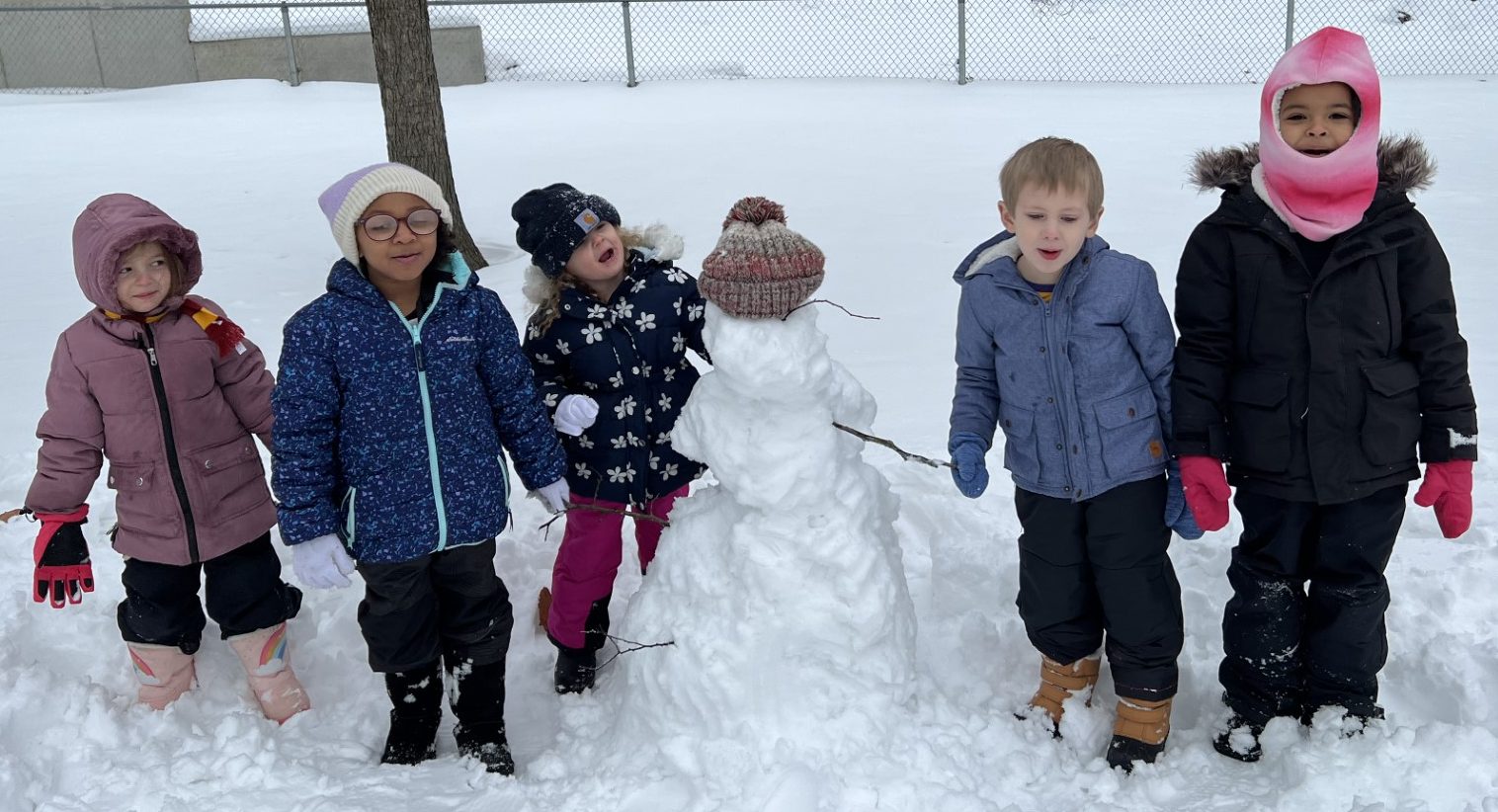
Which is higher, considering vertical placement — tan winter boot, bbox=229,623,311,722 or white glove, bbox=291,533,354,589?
white glove, bbox=291,533,354,589

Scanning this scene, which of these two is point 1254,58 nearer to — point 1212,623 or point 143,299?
point 1212,623

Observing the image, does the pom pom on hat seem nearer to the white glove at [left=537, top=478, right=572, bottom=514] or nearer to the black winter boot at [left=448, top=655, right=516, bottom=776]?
the white glove at [left=537, top=478, right=572, bottom=514]

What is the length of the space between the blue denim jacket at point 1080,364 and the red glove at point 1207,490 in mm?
112

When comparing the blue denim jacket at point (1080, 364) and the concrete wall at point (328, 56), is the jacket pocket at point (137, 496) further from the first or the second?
the concrete wall at point (328, 56)

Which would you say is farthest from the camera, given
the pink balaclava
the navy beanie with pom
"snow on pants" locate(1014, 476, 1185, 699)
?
the navy beanie with pom

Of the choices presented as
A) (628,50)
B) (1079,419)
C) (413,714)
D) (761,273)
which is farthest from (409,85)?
(628,50)

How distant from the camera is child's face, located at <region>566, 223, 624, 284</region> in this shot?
124 inches

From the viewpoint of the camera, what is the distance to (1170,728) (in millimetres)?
3176

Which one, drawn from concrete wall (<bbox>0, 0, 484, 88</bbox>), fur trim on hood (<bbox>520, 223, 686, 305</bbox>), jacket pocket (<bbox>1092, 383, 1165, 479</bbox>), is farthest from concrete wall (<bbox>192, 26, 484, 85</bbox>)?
jacket pocket (<bbox>1092, 383, 1165, 479</bbox>)

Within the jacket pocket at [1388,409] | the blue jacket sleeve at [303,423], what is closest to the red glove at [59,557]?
the blue jacket sleeve at [303,423]

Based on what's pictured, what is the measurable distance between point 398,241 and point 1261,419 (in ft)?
7.02

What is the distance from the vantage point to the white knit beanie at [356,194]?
274cm

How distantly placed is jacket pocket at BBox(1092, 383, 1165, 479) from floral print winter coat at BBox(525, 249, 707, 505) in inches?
44.2

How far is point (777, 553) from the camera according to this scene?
279 centimetres
